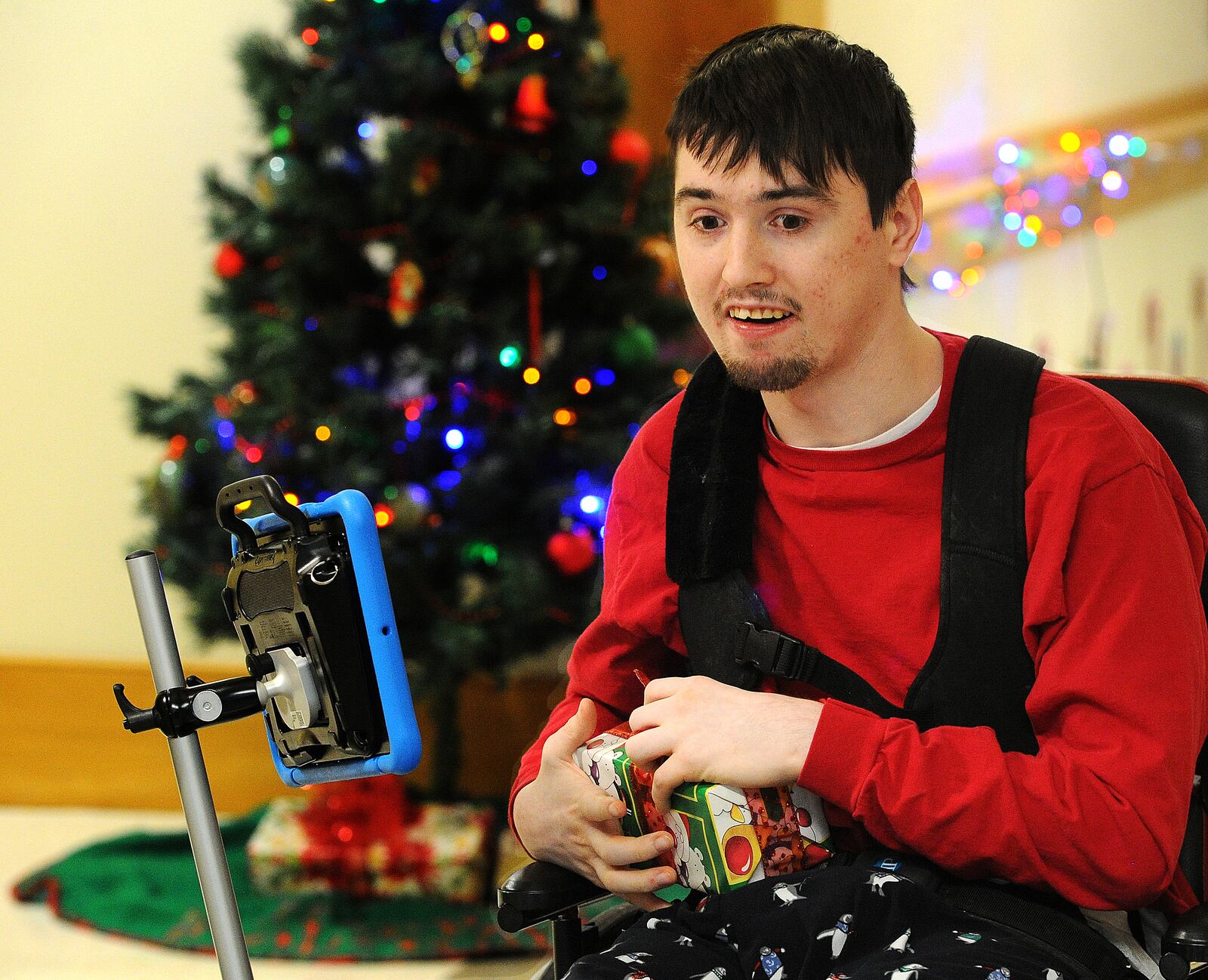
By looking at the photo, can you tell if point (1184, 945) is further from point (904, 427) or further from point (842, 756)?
point (904, 427)

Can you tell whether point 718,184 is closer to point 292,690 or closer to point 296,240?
point 292,690

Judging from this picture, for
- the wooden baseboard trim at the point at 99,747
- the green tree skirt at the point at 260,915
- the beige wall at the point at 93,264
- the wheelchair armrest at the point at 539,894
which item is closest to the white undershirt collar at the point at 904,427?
the wheelchair armrest at the point at 539,894

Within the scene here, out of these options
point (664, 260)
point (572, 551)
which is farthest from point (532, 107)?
point (572, 551)

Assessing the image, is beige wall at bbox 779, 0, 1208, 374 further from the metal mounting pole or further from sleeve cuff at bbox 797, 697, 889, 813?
the metal mounting pole

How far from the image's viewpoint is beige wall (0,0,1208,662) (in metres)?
3.25

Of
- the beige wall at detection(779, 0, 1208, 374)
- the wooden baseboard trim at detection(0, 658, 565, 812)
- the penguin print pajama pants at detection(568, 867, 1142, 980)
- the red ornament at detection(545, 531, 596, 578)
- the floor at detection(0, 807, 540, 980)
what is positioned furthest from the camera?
the wooden baseboard trim at detection(0, 658, 565, 812)

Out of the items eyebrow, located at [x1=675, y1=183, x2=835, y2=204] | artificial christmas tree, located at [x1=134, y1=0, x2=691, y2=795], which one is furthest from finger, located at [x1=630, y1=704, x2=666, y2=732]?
artificial christmas tree, located at [x1=134, y1=0, x2=691, y2=795]

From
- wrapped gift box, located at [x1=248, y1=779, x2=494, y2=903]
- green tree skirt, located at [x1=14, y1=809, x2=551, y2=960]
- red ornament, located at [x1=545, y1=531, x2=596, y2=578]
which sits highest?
red ornament, located at [x1=545, y1=531, x2=596, y2=578]

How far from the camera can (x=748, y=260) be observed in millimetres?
1136

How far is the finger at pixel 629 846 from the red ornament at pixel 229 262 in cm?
184

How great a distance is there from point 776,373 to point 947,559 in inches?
8.8

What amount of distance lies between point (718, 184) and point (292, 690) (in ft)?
1.93

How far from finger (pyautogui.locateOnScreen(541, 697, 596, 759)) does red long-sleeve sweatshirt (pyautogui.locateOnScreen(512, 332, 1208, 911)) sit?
0.64ft

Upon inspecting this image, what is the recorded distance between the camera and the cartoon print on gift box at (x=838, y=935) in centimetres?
98
